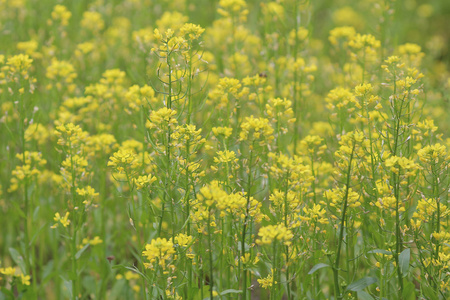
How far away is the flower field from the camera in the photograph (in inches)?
116

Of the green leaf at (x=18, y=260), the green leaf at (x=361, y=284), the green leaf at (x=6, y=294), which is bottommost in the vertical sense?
the green leaf at (x=6, y=294)

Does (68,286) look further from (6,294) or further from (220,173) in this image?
(220,173)

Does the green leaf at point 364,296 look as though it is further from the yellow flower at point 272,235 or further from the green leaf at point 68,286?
the green leaf at point 68,286

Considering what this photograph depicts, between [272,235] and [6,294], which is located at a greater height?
[272,235]

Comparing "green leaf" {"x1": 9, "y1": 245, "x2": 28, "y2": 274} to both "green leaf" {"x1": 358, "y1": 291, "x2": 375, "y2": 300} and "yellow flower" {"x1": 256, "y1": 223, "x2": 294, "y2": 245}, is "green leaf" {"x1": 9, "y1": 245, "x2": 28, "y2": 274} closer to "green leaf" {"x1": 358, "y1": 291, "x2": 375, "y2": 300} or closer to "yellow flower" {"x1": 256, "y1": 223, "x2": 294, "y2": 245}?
"yellow flower" {"x1": 256, "y1": 223, "x2": 294, "y2": 245}

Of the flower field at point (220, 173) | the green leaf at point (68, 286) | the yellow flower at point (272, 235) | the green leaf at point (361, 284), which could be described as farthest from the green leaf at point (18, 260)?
the green leaf at point (361, 284)

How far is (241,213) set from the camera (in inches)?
113

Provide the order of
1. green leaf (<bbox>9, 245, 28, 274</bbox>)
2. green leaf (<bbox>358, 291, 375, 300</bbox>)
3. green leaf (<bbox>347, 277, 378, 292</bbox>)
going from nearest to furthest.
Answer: green leaf (<bbox>347, 277, 378, 292</bbox>)
green leaf (<bbox>358, 291, 375, 300</bbox>)
green leaf (<bbox>9, 245, 28, 274</bbox>)

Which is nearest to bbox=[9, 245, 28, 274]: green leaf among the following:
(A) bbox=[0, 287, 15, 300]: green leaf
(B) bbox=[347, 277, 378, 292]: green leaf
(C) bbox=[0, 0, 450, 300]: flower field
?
(C) bbox=[0, 0, 450, 300]: flower field

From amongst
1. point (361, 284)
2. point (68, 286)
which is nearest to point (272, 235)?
point (361, 284)

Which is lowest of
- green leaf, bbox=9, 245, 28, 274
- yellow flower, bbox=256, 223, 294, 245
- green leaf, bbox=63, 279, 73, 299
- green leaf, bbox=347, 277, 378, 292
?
green leaf, bbox=63, 279, 73, 299

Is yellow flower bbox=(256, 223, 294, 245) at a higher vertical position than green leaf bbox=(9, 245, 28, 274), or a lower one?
higher

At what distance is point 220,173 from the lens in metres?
3.47

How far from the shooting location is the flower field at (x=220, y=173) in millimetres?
2959
